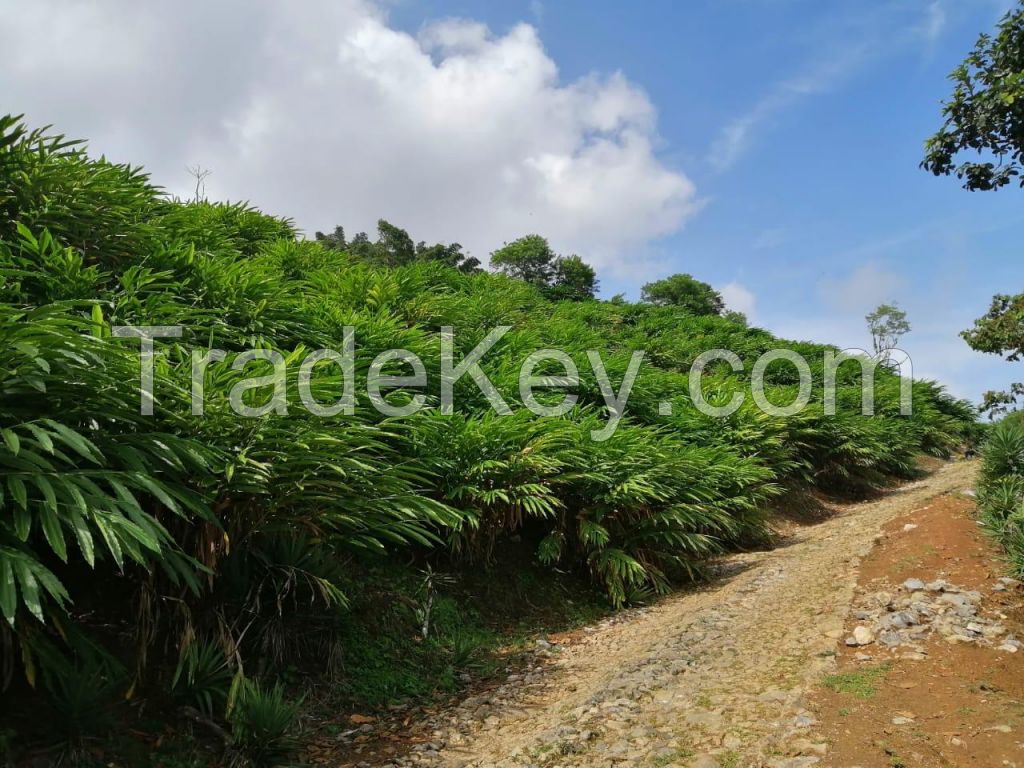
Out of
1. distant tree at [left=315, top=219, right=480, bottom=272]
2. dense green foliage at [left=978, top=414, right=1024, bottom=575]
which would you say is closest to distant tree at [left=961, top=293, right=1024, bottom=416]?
dense green foliage at [left=978, top=414, right=1024, bottom=575]

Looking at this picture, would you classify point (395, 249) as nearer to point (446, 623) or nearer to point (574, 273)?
point (574, 273)

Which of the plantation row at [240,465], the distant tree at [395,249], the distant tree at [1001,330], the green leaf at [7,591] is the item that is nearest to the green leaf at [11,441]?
the plantation row at [240,465]

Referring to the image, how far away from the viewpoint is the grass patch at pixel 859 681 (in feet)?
7.76

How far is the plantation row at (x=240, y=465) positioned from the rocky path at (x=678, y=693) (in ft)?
2.18

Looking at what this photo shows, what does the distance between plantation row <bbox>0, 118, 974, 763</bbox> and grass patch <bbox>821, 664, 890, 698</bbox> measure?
5.84ft

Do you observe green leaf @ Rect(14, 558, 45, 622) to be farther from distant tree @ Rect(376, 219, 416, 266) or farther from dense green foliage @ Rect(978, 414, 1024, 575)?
distant tree @ Rect(376, 219, 416, 266)

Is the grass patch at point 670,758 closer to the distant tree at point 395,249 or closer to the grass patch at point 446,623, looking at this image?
the grass patch at point 446,623

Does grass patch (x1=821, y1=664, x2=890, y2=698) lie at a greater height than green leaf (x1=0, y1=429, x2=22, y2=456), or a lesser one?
lesser

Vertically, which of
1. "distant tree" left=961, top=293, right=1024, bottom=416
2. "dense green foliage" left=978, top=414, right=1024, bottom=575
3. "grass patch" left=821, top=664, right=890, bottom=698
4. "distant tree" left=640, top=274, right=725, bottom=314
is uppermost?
"distant tree" left=640, top=274, right=725, bottom=314

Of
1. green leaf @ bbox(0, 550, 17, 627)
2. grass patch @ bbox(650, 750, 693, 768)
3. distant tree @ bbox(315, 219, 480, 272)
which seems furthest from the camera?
→ distant tree @ bbox(315, 219, 480, 272)

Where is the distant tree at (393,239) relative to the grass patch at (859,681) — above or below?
above

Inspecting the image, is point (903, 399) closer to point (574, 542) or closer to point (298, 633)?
point (574, 542)

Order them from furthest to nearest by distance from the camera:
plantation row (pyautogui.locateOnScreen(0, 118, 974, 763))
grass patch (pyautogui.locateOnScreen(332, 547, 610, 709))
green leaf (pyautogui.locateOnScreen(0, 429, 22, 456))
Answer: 1. grass patch (pyautogui.locateOnScreen(332, 547, 610, 709))
2. plantation row (pyautogui.locateOnScreen(0, 118, 974, 763))
3. green leaf (pyautogui.locateOnScreen(0, 429, 22, 456))

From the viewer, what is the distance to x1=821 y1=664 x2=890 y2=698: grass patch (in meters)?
2.37
